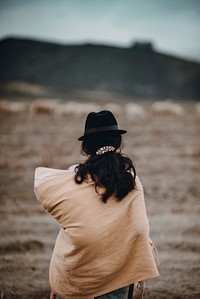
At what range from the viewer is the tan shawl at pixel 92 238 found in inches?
87.5

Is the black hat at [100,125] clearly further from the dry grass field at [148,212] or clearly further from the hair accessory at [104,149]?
the dry grass field at [148,212]

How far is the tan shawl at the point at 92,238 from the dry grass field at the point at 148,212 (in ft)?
5.19

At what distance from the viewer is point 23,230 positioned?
5.38 m

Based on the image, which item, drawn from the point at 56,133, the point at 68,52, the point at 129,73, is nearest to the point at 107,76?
the point at 129,73

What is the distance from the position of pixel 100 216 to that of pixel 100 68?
90.2 meters

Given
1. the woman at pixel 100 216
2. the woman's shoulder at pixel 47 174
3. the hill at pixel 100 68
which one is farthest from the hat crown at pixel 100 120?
the hill at pixel 100 68

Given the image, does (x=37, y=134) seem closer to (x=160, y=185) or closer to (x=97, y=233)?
(x=160, y=185)

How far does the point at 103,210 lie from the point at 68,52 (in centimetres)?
9724

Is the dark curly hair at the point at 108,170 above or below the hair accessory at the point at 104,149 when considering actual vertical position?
below

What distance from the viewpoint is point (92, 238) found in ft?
7.32

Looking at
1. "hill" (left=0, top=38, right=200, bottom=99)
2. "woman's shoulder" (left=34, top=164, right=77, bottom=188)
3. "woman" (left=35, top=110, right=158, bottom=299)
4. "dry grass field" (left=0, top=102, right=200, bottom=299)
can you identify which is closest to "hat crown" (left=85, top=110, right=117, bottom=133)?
"woman" (left=35, top=110, right=158, bottom=299)

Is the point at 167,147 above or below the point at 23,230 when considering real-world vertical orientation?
above

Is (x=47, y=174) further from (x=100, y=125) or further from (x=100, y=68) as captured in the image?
(x=100, y=68)

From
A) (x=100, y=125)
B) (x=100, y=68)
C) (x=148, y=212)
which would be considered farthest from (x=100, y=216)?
(x=100, y=68)
